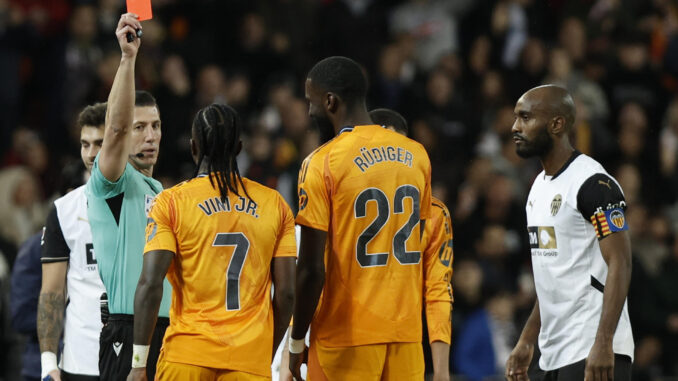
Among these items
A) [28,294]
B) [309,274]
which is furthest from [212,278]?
[28,294]

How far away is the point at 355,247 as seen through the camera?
229 inches

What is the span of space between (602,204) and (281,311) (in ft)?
6.44

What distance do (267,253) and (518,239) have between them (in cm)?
771

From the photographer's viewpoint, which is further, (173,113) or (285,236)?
(173,113)

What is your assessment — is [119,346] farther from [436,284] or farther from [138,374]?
[436,284]

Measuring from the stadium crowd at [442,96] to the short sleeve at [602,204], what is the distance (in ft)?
17.5

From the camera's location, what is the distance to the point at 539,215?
641 cm

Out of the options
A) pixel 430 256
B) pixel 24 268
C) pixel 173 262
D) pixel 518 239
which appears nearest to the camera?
pixel 173 262

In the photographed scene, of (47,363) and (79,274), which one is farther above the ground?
(79,274)

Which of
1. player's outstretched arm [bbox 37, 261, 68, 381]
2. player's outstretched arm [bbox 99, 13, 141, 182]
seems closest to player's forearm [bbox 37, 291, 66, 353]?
player's outstretched arm [bbox 37, 261, 68, 381]

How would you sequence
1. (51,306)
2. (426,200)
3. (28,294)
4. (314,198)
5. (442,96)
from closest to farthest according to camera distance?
(314,198), (426,200), (51,306), (28,294), (442,96)

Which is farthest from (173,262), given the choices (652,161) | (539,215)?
(652,161)

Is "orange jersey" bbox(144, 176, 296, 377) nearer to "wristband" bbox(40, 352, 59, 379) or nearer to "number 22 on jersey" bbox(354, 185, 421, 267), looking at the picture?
"number 22 on jersey" bbox(354, 185, 421, 267)

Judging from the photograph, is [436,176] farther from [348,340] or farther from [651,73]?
[348,340]
